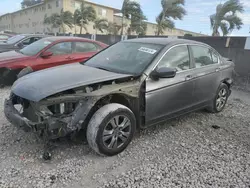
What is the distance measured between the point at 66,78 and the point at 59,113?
0.50m

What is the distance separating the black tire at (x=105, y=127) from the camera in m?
2.80

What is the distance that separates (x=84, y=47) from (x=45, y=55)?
1.32 metres

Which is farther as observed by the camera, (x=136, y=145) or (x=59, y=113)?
(x=136, y=145)

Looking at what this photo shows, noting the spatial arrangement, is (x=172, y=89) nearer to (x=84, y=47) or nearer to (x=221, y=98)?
(x=221, y=98)

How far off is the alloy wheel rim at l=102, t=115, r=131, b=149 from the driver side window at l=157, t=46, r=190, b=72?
1.01m

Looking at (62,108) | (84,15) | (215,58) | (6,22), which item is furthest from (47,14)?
(62,108)

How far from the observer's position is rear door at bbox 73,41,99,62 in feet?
21.9

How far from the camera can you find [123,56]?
3.72m

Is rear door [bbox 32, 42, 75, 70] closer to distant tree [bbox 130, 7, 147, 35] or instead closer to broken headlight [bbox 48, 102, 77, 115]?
broken headlight [bbox 48, 102, 77, 115]

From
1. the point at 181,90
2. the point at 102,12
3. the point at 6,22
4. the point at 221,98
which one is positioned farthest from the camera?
the point at 6,22

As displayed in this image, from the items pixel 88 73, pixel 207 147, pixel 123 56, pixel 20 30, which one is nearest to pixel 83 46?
pixel 123 56

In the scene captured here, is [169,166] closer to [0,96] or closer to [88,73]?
[88,73]

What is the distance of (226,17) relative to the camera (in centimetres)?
1423

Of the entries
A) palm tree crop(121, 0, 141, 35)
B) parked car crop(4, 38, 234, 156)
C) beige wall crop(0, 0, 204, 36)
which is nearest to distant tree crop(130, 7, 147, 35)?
palm tree crop(121, 0, 141, 35)
